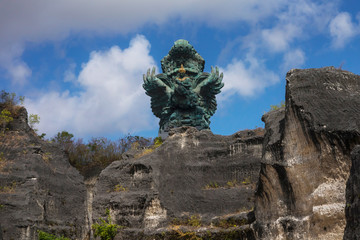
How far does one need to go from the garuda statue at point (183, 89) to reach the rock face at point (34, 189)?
5.20m

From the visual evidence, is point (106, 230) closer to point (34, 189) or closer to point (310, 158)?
point (34, 189)

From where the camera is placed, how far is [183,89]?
2241cm

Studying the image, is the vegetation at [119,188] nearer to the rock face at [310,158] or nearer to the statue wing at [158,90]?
the rock face at [310,158]

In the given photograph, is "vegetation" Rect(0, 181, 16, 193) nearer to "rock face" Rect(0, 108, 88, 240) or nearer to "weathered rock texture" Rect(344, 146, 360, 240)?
"rock face" Rect(0, 108, 88, 240)

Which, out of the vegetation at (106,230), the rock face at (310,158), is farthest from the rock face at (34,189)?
the rock face at (310,158)

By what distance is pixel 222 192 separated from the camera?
1448 cm

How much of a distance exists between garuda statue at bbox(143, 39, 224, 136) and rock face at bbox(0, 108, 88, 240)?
5201mm

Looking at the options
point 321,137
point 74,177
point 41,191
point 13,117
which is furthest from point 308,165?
point 13,117

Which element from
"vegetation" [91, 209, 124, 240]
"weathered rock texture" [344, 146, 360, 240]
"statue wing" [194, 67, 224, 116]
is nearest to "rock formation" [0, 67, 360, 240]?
"weathered rock texture" [344, 146, 360, 240]

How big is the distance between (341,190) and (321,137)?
110 cm

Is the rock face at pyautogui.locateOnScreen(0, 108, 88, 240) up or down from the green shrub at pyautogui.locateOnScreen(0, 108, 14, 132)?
down

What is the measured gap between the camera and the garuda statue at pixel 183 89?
2272 centimetres

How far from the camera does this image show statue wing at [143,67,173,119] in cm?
2356

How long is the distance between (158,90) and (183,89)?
6.23 feet
